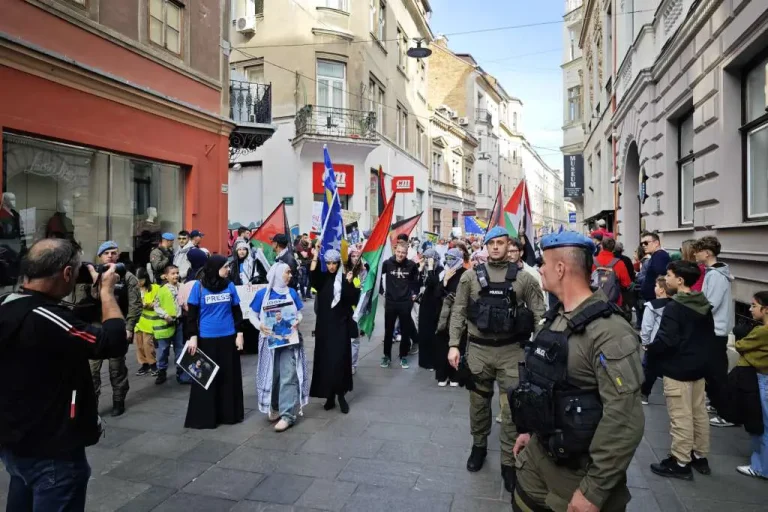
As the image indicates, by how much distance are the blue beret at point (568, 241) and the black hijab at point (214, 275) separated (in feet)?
13.2

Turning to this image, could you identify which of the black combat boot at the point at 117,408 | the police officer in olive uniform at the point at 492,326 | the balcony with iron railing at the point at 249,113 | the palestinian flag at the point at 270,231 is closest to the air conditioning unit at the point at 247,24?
the balcony with iron railing at the point at 249,113

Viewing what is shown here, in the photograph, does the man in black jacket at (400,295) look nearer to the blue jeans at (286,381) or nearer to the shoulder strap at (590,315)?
the blue jeans at (286,381)

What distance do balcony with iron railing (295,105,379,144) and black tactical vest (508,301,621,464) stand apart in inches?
756

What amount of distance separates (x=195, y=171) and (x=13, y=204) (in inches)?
→ 183

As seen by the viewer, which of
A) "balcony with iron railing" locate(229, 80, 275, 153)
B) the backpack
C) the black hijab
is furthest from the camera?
"balcony with iron railing" locate(229, 80, 275, 153)

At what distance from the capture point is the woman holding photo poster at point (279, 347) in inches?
224

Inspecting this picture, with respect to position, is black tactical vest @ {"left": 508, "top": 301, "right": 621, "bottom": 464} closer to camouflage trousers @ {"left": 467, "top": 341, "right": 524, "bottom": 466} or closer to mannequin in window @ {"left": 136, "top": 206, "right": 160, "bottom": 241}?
camouflage trousers @ {"left": 467, "top": 341, "right": 524, "bottom": 466}

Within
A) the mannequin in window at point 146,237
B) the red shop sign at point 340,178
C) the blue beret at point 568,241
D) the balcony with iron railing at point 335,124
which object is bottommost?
the blue beret at point 568,241

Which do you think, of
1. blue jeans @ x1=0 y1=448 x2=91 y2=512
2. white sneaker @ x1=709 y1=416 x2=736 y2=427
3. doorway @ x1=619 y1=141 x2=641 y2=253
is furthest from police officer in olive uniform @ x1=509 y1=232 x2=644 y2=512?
doorway @ x1=619 y1=141 x2=641 y2=253

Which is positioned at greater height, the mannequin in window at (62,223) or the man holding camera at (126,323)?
the mannequin in window at (62,223)

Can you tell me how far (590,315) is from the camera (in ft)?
7.43

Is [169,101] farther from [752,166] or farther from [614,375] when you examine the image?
[614,375]

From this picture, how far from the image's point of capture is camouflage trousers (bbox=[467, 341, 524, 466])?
4332 millimetres

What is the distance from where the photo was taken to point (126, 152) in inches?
437
